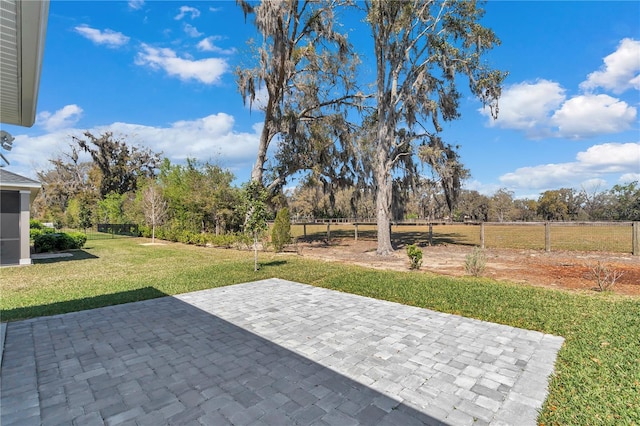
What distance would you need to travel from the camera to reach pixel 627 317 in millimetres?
4211

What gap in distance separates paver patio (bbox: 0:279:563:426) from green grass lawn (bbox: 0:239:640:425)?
0.26 m

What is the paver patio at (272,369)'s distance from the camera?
2.18m

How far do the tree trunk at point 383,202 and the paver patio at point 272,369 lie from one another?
733 cm

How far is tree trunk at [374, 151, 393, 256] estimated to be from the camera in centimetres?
1195

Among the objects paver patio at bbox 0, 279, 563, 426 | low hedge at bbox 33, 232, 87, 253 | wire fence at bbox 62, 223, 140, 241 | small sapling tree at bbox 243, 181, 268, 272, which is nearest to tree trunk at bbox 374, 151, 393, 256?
small sapling tree at bbox 243, 181, 268, 272

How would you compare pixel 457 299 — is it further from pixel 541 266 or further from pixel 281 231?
pixel 281 231

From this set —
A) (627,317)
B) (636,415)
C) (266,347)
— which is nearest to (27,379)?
(266,347)

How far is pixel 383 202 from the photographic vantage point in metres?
12.0

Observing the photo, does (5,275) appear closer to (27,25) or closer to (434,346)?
(27,25)

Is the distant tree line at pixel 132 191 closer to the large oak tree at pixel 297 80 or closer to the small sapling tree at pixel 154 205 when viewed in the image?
the small sapling tree at pixel 154 205

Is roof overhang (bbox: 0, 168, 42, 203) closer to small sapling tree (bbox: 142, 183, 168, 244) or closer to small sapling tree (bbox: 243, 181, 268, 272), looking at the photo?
small sapling tree (bbox: 243, 181, 268, 272)

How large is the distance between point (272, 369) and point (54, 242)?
15.9 m

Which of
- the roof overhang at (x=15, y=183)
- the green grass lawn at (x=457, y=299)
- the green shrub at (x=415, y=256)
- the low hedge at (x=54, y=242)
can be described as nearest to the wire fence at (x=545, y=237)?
the green shrub at (x=415, y=256)

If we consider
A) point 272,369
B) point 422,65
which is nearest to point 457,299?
point 272,369
